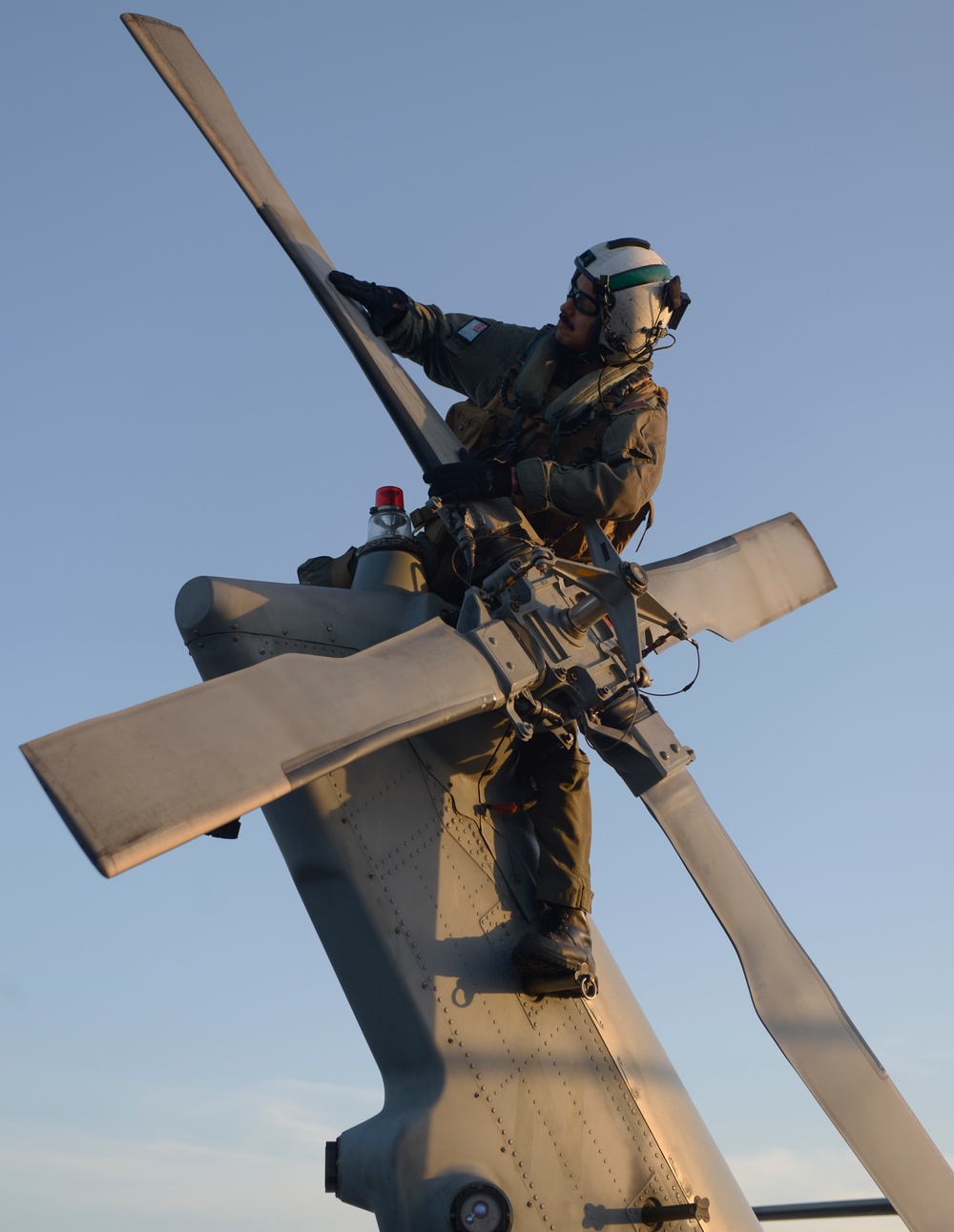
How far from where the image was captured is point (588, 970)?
5.32 metres

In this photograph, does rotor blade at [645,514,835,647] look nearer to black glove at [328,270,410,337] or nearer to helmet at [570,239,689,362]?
helmet at [570,239,689,362]

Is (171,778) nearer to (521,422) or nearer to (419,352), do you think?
(521,422)

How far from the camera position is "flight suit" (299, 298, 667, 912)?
5578 millimetres

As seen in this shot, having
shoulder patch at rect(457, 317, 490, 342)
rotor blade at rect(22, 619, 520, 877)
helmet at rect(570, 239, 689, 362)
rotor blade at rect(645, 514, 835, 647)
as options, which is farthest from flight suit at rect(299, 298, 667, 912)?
rotor blade at rect(22, 619, 520, 877)

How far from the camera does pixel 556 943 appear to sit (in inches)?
205

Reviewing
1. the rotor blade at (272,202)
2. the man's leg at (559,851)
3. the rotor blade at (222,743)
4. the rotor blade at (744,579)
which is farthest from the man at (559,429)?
the rotor blade at (222,743)

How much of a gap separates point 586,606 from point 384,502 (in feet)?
4.56

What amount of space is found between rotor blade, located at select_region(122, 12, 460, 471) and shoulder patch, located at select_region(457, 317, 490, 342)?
78cm

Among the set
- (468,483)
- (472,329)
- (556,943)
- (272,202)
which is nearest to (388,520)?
(468,483)

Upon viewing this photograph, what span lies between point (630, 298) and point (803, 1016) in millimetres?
3302

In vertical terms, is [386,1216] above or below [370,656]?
below

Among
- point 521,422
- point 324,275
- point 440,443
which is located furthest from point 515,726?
point 324,275

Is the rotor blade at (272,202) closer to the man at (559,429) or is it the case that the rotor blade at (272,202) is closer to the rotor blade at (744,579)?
the man at (559,429)

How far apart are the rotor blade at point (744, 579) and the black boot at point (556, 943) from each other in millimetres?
1443
